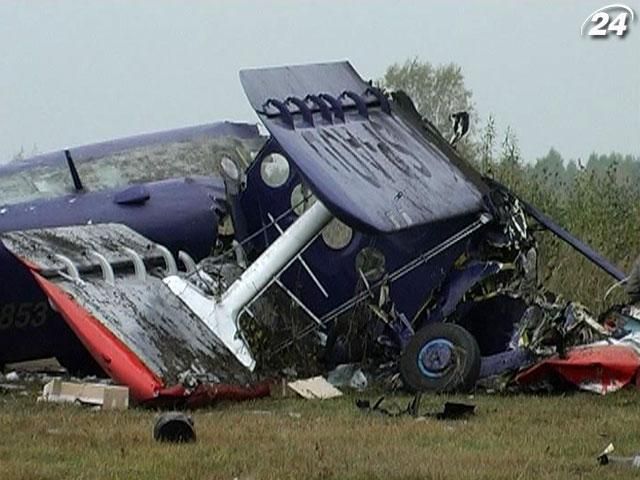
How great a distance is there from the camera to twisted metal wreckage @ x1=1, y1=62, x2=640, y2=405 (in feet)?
29.6

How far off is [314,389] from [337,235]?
1.43 meters

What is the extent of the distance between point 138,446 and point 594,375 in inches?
135

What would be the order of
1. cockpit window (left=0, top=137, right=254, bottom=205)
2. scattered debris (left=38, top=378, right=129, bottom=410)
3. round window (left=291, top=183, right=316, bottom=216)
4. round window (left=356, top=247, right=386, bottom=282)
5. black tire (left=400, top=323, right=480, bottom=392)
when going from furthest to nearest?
cockpit window (left=0, top=137, right=254, bottom=205)
round window (left=291, top=183, right=316, bottom=216)
round window (left=356, top=247, right=386, bottom=282)
black tire (left=400, top=323, right=480, bottom=392)
scattered debris (left=38, top=378, right=129, bottom=410)

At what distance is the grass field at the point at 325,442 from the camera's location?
6.11 metres

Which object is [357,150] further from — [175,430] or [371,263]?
[175,430]

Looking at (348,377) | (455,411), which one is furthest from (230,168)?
(455,411)

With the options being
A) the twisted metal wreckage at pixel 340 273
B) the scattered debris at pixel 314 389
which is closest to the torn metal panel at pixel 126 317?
the twisted metal wreckage at pixel 340 273

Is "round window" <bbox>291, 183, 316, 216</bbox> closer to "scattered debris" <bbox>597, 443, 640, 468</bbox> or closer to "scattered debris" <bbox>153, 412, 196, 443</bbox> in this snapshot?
"scattered debris" <bbox>153, 412, 196, 443</bbox>

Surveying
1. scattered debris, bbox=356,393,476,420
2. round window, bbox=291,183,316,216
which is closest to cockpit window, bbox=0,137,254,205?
round window, bbox=291,183,316,216

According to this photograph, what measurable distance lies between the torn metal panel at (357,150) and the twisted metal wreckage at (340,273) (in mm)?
13

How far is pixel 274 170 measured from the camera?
35.0 ft

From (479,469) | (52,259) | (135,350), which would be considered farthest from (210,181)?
(479,469)

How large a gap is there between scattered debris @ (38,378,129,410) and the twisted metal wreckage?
199 millimetres

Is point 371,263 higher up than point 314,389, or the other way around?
point 371,263
